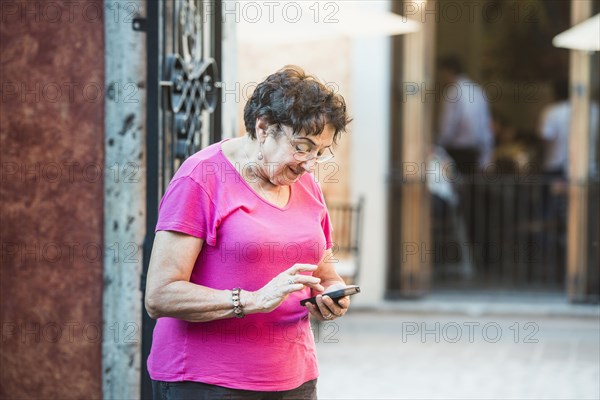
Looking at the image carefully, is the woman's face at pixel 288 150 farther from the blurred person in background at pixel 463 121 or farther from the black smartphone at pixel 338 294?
the blurred person in background at pixel 463 121

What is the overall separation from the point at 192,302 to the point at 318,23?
19.9 feet

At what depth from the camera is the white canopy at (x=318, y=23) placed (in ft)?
29.2

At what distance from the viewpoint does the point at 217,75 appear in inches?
216

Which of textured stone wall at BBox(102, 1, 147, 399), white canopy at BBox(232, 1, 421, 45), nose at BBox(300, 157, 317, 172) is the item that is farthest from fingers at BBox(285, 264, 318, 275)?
white canopy at BBox(232, 1, 421, 45)

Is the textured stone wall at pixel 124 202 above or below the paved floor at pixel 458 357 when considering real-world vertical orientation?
above

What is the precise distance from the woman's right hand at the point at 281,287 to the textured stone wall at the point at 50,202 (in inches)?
81.6

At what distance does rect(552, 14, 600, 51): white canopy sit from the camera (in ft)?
29.1

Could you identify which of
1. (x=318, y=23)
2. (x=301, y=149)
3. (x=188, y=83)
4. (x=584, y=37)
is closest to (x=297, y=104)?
(x=301, y=149)

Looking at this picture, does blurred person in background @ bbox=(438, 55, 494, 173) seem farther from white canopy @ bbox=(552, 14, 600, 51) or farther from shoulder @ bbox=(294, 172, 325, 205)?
shoulder @ bbox=(294, 172, 325, 205)

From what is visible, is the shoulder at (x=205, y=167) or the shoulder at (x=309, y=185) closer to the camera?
the shoulder at (x=205, y=167)

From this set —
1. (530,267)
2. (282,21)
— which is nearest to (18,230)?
(282,21)

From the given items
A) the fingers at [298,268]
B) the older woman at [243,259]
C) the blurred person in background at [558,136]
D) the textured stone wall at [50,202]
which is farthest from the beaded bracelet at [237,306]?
the blurred person in background at [558,136]

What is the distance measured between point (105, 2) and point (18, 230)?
118 centimetres

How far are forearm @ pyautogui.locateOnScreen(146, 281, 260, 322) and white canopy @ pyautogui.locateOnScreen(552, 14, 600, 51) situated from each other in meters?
6.26
